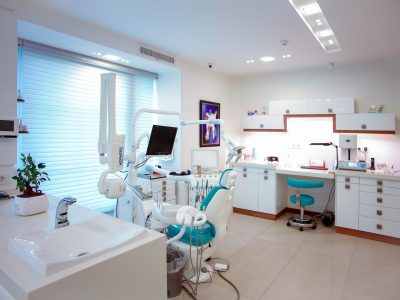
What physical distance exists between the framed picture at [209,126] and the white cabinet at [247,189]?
2.42 ft

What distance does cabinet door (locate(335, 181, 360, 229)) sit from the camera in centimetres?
387

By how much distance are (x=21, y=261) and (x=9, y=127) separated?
1.72 meters

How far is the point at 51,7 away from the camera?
104 inches

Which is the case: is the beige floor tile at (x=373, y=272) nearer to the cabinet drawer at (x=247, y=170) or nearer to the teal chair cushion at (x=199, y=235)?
the teal chair cushion at (x=199, y=235)

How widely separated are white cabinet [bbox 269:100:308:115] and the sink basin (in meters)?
3.96

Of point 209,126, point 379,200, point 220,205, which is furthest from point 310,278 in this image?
point 209,126

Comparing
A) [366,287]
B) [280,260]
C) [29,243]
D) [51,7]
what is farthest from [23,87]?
[366,287]

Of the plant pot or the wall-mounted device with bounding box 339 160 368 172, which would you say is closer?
the plant pot

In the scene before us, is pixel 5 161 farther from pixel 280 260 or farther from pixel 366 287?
pixel 366 287

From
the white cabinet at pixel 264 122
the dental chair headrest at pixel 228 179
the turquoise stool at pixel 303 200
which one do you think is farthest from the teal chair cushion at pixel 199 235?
the white cabinet at pixel 264 122

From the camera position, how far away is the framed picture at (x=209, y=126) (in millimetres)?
4816

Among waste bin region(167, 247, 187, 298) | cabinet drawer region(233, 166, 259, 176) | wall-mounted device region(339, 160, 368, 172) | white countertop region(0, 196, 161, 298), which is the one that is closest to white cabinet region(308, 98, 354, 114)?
wall-mounted device region(339, 160, 368, 172)

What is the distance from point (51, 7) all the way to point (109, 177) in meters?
1.89

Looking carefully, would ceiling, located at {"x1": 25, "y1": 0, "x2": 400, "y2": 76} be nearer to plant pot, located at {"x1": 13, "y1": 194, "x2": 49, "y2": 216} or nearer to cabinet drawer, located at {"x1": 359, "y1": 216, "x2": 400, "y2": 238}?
plant pot, located at {"x1": 13, "y1": 194, "x2": 49, "y2": 216}
